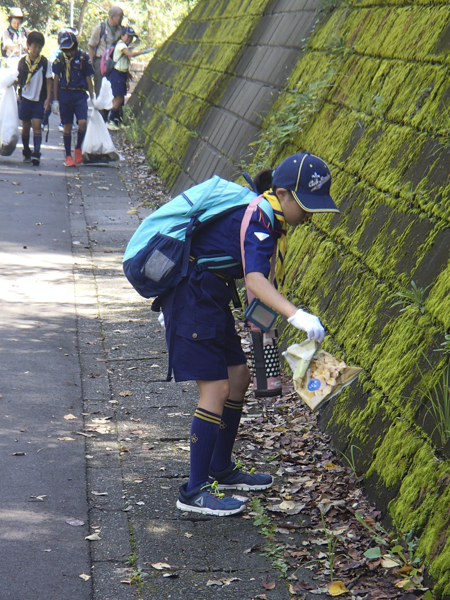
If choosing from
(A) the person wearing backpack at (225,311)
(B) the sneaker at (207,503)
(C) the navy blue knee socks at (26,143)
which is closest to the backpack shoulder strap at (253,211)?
(A) the person wearing backpack at (225,311)

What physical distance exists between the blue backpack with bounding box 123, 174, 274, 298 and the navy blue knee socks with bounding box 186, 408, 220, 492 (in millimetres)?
674

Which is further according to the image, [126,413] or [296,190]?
[126,413]

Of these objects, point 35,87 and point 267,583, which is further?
point 35,87

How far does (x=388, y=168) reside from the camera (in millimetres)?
4875

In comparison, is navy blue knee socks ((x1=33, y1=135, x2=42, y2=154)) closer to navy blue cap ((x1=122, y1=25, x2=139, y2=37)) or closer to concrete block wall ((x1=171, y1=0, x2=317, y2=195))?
concrete block wall ((x1=171, y1=0, x2=317, y2=195))

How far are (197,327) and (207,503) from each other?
93 centimetres

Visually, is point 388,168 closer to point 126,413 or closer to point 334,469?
point 334,469

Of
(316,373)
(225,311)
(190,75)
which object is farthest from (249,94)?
(316,373)

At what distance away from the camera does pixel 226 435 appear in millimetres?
4191

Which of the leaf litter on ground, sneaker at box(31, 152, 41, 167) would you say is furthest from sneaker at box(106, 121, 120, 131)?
the leaf litter on ground

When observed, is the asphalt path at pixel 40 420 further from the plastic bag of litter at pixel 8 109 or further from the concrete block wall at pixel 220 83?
the plastic bag of litter at pixel 8 109

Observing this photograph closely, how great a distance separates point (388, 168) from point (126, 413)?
2.37 m

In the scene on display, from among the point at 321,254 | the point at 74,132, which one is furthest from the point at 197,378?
the point at 74,132

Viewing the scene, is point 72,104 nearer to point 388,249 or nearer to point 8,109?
point 8,109
